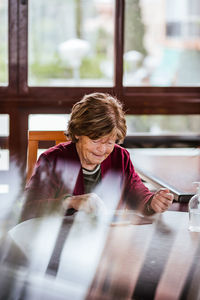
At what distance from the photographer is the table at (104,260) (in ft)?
3.09

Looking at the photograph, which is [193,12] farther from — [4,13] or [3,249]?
[3,249]

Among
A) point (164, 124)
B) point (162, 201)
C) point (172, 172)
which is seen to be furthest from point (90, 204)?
point (164, 124)

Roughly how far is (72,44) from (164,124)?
0.95 meters

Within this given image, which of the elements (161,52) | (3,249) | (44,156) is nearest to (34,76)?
(161,52)

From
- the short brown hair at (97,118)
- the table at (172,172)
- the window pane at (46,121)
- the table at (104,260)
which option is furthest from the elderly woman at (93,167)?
the window pane at (46,121)

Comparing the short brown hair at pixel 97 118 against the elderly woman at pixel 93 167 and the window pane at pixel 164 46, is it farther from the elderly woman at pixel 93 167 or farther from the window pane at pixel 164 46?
the window pane at pixel 164 46

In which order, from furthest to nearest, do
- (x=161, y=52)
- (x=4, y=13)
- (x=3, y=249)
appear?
(x=161, y=52) → (x=4, y=13) → (x=3, y=249)

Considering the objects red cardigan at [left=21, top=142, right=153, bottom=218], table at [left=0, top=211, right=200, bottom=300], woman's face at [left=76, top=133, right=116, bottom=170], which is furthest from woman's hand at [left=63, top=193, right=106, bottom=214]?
woman's face at [left=76, top=133, right=116, bottom=170]

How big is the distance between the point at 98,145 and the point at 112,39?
7.71ft

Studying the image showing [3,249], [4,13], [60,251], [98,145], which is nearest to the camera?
[60,251]

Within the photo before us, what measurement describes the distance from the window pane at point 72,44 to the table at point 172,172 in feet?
4.92

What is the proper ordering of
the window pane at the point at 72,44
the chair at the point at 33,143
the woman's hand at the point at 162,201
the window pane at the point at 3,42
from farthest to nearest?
the window pane at the point at 72,44
the window pane at the point at 3,42
the chair at the point at 33,143
the woman's hand at the point at 162,201

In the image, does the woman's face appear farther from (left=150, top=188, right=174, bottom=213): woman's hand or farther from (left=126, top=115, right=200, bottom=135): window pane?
(left=126, top=115, right=200, bottom=135): window pane

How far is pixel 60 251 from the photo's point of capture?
3.61 ft
